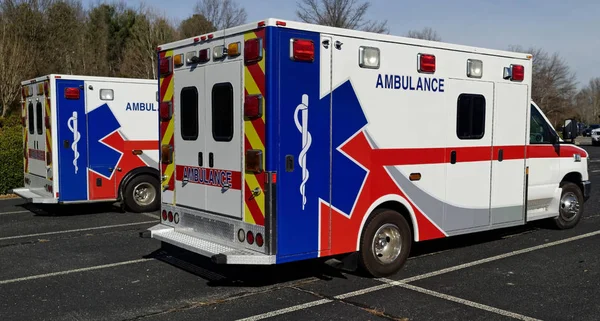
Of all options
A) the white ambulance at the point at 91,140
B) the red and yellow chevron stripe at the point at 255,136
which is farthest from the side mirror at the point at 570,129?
the white ambulance at the point at 91,140

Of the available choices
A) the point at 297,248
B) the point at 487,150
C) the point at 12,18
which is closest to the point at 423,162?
the point at 487,150

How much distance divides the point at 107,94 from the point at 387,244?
650 centimetres

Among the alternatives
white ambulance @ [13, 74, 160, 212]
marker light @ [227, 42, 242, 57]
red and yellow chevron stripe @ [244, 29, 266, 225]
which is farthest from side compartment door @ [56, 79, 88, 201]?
red and yellow chevron stripe @ [244, 29, 266, 225]

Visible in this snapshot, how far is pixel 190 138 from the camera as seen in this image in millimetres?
6641

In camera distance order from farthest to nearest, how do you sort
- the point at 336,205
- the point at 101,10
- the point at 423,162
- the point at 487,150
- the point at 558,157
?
1. the point at 101,10
2. the point at 558,157
3. the point at 487,150
4. the point at 423,162
5. the point at 336,205

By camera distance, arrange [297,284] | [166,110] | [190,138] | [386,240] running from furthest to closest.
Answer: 1. [166,110]
2. [190,138]
3. [386,240]
4. [297,284]

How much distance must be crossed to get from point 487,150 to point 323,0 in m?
28.5

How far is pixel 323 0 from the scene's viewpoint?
113 ft

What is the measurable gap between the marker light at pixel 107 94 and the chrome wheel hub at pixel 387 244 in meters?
6.43

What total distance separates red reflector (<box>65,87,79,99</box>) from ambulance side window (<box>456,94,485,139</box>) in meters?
6.78

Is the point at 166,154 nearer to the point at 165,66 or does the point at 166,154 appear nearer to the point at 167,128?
the point at 167,128

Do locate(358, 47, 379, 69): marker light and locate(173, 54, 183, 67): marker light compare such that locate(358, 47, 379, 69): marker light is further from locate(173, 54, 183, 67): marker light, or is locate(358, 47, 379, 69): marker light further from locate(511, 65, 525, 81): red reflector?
locate(511, 65, 525, 81): red reflector

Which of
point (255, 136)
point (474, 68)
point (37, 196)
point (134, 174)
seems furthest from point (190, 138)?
point (37, 196)

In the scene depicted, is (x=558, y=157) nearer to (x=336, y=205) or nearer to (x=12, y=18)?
(x=336, y=205)
